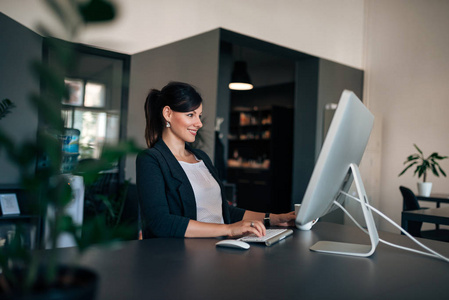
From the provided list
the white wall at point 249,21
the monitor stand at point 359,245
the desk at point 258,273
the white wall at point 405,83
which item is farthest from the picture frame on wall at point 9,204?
the white wall at point 405,83

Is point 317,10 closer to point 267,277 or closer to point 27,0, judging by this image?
point 27,0

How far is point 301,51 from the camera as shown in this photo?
19.3 ft

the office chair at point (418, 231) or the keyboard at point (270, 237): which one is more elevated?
the keyboard at point (270, 237)

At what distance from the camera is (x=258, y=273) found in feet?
3.57

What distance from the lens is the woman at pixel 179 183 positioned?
1.63 metres

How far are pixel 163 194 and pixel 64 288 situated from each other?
1257 millimetres

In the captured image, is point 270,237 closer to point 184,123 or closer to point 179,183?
point 179,183

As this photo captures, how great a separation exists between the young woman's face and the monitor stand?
0.90 meters

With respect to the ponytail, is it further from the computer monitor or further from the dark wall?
the dark wall

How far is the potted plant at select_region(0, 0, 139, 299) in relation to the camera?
44 centimetres

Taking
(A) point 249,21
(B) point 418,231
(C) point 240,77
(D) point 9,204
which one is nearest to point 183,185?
(B) point 418,231

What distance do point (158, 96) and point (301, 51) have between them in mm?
4212

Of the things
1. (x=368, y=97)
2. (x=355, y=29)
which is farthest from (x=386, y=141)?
(x=355, y=29)

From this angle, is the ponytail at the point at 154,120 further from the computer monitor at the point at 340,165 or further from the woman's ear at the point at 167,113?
the computer monitor at the point at 340,165
